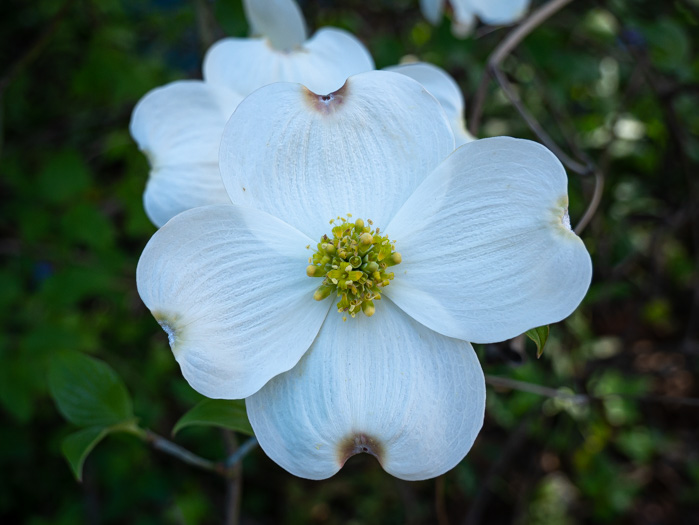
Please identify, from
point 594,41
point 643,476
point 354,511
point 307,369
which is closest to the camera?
point 307,369

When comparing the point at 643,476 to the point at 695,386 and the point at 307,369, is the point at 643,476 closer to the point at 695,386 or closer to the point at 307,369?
the point at 695,386

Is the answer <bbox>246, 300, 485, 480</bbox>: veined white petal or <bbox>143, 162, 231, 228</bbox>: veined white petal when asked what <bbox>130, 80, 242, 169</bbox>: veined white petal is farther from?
<bbox>246, 300, 485, 480</bbox>: veined white petal

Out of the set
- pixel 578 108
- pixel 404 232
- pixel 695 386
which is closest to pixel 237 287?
pixel 404 232

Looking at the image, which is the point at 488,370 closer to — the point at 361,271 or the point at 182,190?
the point at 361,271

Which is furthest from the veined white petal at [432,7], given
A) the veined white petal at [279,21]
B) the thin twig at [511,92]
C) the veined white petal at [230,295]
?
the veined white petal at [230,295]

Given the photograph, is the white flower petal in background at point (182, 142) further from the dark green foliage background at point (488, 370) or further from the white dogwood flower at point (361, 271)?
the dark green foliage background at point (488, 370)
